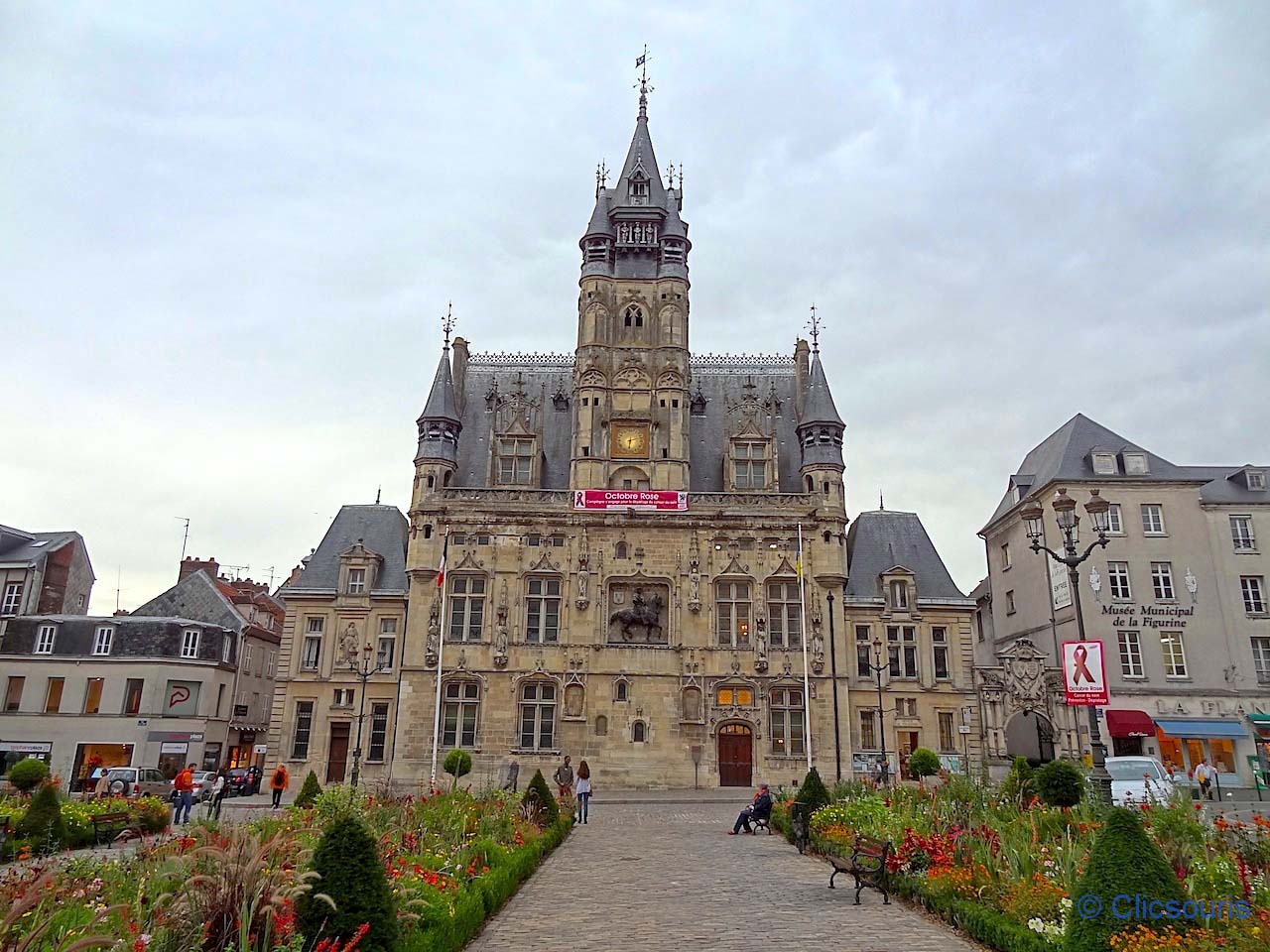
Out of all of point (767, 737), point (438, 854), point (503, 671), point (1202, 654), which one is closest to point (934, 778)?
point (767, 737)

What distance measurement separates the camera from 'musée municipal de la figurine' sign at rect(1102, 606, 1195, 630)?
39969 mm

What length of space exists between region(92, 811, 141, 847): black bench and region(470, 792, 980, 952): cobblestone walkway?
34.0 ft

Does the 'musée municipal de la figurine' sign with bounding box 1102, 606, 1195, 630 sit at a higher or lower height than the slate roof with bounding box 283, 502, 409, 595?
lower

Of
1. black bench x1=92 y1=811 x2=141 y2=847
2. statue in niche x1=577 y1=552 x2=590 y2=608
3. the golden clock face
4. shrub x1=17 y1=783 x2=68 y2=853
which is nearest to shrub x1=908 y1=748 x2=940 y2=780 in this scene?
statue in niche x1=577 y1=552 x2=590 y2=608

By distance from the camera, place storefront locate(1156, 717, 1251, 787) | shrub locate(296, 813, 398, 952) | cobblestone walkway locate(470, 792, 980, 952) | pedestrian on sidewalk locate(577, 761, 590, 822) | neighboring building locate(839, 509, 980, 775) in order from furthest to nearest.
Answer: neighboring building locate(839, 509, 980, 775)
storefront locate(1156, 717, 1251, 787)
pedestrian on sidewalk locate(577, 761, 590, 822)
cobblestone walkway locate(470, 792, 980, 952)
shrub locate(296, 813, 398, 952)

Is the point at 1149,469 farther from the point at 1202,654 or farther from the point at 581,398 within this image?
the point at 581,398

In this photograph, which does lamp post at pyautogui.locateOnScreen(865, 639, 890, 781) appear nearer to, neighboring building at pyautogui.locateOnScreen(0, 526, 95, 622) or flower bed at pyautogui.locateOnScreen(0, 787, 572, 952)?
flower bed at pyautogui.locateOnScreen(0, 787, 572, 952)

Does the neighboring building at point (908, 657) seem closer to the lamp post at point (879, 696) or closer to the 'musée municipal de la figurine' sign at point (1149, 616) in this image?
the lamp post at point (879, 696)

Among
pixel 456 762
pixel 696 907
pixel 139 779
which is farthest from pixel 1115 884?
pixel 139 779

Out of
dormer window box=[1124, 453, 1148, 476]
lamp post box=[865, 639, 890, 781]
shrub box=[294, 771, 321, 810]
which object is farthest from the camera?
dormer window box=[1124, 453, 1148, 476]

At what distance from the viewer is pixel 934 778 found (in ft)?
114

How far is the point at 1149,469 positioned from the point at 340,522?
3993 centimetres

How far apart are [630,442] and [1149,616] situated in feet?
81.8

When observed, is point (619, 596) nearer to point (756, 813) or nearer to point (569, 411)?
point (569, 411)
